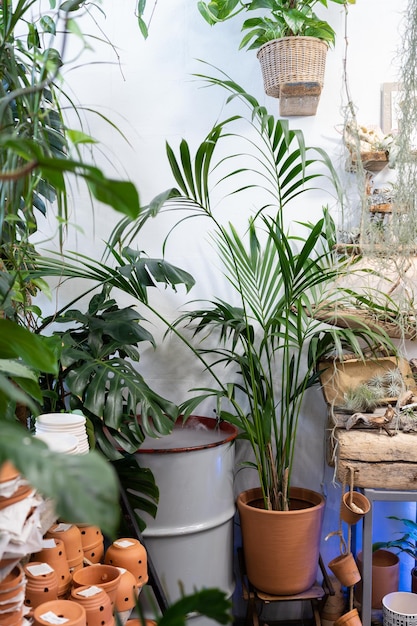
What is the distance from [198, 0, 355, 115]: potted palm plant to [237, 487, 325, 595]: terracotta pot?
1.41 metres

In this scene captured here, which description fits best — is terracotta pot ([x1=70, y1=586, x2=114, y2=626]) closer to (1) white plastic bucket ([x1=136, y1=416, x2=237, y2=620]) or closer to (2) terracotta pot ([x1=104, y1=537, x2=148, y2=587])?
(2) terracotta pot ([x1=104, y1=537, x2=148, y2=587])

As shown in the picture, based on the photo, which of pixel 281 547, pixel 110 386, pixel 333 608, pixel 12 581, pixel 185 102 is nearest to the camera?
pixel 12 581

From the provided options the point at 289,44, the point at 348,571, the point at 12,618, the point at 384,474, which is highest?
the point at 289,44

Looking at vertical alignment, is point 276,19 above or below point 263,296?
above

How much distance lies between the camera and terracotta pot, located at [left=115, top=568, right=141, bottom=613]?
1.39 meters

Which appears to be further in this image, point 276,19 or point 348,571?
point 276,19

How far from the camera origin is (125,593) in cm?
142

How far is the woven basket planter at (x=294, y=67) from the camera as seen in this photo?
2.26 meters

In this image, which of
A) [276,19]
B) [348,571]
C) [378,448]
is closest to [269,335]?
[378,448]

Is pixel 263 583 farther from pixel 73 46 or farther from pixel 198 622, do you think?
pixel 73 46

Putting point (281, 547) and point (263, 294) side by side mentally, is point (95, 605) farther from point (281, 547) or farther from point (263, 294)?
point (263, 294)

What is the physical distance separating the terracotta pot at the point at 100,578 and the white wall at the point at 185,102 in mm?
1187

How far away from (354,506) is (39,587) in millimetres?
1086

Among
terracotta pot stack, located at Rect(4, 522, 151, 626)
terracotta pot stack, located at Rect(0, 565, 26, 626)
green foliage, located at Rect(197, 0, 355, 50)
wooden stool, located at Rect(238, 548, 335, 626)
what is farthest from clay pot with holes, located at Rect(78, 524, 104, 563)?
green foliage, located at Rect(197, 0, 355, 50)
